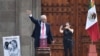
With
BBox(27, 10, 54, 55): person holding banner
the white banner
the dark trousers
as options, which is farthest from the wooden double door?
BBox(27, 10, 54, 55): person holding banner

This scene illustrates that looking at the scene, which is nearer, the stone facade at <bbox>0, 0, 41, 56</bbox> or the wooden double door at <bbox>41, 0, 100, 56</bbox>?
the stone facade at <bbox>0, 0, 41, 56</bbox>

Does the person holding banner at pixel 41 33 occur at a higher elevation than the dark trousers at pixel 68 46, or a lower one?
higher

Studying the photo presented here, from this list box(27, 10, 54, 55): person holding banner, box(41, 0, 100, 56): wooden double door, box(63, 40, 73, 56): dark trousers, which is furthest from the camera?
box(41, 0, 100, 56): wooden double door

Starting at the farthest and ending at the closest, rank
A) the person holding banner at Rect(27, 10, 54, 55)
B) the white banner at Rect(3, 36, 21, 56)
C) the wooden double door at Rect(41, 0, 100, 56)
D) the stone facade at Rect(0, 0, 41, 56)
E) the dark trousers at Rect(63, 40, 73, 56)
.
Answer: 1. the wooden double door at Rect(41, 0, 100, 56)
2. the stone facade at Rect(0, 0, 41, 56)
3. the dark trousers at Rect(63, 40, 73, 56)
4. the white banner at Rect(3, 36, 21, 56)
5. the person holding banner at Rect(27, 10, 54, 55)

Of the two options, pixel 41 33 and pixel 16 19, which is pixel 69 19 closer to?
pixel 16 19

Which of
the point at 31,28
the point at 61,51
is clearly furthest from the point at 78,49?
the point at 31,28

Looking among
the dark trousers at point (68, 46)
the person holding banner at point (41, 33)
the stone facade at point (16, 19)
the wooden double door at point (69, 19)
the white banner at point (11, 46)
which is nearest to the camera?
the person holding banner at point (41, 33)

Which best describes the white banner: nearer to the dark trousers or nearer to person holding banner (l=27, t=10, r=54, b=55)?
person holding banner (l=27, t=10, r=54, b=55)

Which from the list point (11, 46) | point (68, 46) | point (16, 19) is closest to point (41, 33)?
point (11, 46)

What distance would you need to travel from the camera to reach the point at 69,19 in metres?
24.0

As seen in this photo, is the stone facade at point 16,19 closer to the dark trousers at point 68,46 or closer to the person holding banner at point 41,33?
the dark trousers at point 68,46

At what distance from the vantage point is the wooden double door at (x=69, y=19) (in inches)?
942

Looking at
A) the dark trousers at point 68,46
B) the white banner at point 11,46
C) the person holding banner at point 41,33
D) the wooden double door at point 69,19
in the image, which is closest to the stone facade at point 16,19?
the wooden double door at point 69,19

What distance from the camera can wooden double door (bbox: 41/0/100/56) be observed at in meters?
23.9
